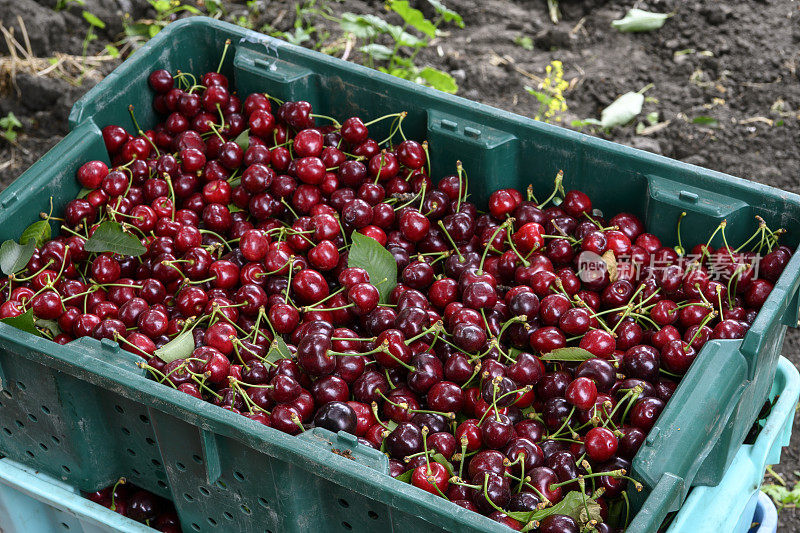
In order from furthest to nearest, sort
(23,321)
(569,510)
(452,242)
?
(452,242)
(23,321)
(569,510)

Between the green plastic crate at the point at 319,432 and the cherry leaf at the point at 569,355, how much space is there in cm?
23

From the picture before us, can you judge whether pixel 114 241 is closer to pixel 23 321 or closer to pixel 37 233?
pixel 37 233

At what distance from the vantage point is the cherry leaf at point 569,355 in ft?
5.86

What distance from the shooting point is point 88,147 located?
90.6 inches

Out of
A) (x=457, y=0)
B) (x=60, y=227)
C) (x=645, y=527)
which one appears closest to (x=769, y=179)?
(x=457, y=0)

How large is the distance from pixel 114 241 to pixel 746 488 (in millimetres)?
1526

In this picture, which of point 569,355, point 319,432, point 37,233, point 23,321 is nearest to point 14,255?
point 37,233

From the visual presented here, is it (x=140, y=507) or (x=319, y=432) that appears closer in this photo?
(x=319, y=432)

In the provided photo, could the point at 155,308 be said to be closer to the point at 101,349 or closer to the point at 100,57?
the point at 101,349

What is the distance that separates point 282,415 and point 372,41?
100 inches

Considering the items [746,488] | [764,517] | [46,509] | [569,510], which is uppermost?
[569,510]

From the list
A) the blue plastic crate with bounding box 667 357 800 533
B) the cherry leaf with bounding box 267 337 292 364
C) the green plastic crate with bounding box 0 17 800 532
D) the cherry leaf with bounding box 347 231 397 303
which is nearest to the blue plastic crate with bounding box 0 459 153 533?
the green plastic crate with bounding box 0 17 800 532

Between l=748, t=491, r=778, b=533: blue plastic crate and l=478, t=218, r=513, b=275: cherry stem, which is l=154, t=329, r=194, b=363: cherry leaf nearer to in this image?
l=478, t=218, r=513, b=275: cherry stem

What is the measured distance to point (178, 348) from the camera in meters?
1.86
